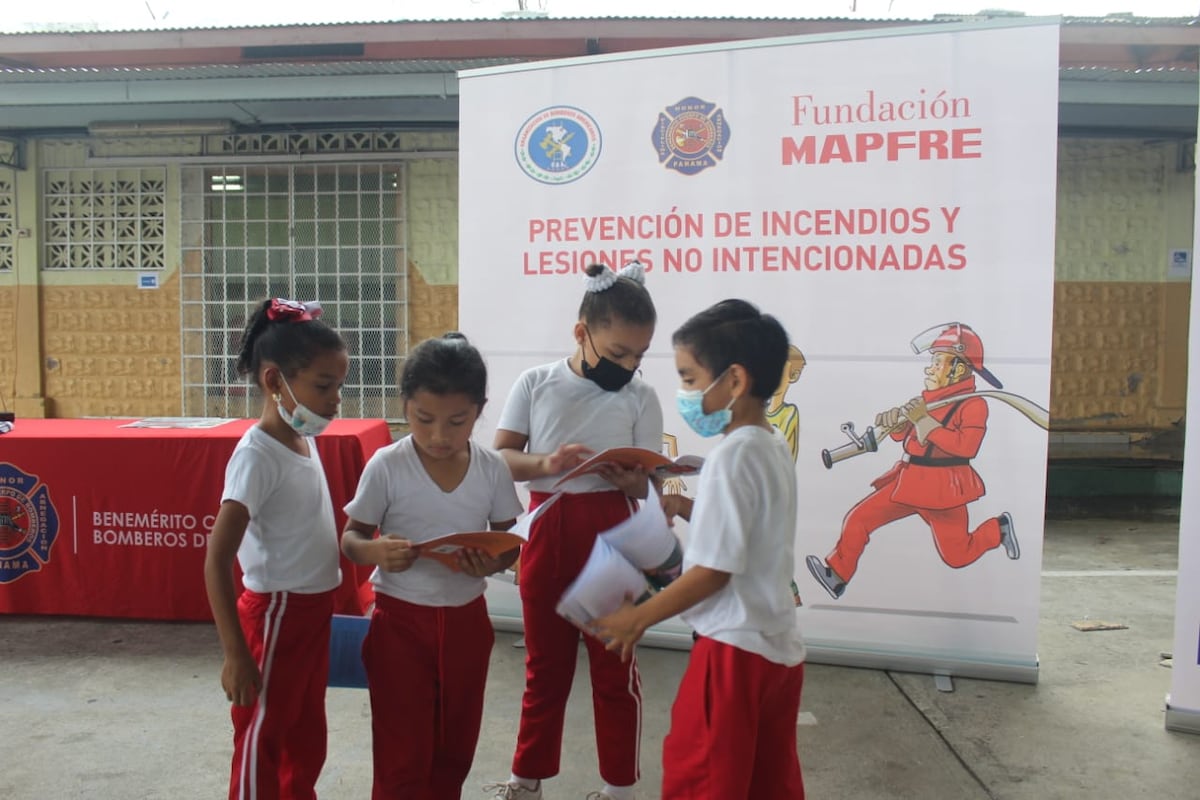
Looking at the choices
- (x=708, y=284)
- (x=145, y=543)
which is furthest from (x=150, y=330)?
Result: (x=708, y=284)

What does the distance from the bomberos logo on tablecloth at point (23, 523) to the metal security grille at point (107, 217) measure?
13.8ft

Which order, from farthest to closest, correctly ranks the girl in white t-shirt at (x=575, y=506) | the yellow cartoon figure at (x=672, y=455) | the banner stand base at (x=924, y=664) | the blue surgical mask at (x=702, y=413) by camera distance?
the yellow cartoon figure at (x=672, y=455), the banner stand base at (x=924, y=664), the girl in white t-shirt at (x=575, y=506), the blue surgical mask at (x=702, y=413)

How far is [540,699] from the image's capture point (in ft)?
7.84

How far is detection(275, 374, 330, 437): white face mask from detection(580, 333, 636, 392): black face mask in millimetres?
701

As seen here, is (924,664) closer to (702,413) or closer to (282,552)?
(702,413)

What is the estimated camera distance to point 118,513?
12.8ft

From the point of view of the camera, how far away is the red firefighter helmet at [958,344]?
3.24 meters

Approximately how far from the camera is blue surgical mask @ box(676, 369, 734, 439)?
173 cm

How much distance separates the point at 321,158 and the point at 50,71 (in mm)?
1879

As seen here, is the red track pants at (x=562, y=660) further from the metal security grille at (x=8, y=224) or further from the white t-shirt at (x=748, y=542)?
the metal security grille at (x=8, y=224)

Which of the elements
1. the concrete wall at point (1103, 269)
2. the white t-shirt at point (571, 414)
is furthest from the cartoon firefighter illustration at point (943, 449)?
the concrete wall at point (1103, 269)

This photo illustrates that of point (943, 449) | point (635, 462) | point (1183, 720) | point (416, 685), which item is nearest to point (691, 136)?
point (943, 449)

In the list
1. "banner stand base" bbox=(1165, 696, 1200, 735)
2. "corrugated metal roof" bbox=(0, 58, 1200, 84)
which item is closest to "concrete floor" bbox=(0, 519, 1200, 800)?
"banner stand base" bbox=(1165, 696, 1200, 735)

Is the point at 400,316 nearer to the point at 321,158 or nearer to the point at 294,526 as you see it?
the point at 321,158
